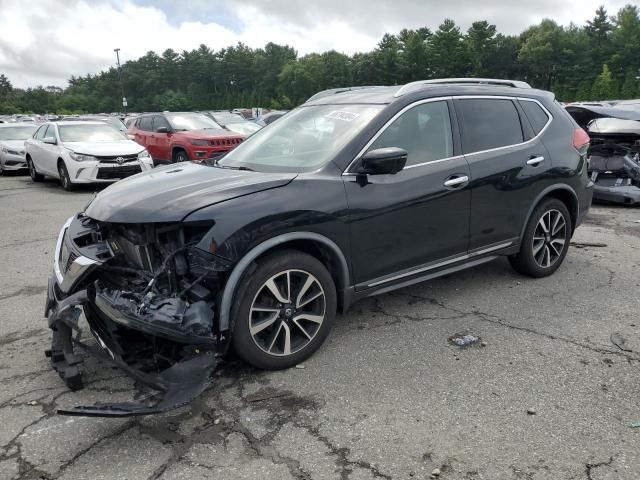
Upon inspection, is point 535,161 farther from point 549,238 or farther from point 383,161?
point 383,161

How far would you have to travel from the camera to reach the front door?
12.2ft

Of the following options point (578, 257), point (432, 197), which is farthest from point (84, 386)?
point (578, 257)

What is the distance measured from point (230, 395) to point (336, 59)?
101565 mm

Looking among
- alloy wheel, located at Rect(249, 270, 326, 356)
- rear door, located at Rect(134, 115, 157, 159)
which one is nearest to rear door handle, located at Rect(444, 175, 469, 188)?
alloy wheel, located at Rect(249, 270, 326, 356)

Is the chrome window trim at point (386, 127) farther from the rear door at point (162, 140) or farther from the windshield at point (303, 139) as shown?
the rear door at point (162, 140)

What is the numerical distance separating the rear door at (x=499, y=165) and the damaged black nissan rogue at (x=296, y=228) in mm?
14

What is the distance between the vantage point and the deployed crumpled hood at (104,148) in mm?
11324

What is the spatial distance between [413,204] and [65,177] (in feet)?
33.3

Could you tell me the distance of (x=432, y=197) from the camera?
4.02 metres

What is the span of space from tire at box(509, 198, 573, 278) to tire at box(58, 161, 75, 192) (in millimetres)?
9961

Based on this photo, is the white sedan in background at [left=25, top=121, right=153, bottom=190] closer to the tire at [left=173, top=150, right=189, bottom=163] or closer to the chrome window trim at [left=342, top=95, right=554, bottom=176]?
the tire at [left=173, top=150, right=189, bottom=163]

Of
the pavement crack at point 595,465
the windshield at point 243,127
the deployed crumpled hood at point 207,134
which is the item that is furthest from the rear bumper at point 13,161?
the pavement crack at point 595,465

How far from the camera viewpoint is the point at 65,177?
38.6ft

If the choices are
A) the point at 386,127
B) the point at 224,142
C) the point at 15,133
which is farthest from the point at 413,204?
the point at 15,133
